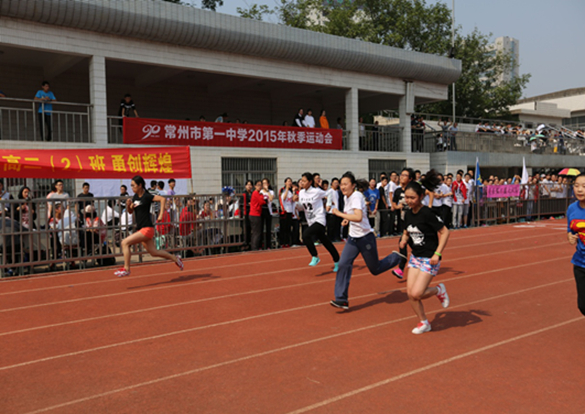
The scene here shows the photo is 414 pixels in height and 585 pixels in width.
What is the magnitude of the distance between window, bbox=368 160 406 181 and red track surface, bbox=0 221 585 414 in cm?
1321

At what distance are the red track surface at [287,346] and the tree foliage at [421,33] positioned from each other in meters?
32.6

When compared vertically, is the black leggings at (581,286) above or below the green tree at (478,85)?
below

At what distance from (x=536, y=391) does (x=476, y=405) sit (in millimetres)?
639

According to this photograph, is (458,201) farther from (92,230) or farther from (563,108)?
(563,108)

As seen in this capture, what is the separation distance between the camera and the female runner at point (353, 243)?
6887mm

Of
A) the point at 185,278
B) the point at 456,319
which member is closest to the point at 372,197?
the point at 185,278

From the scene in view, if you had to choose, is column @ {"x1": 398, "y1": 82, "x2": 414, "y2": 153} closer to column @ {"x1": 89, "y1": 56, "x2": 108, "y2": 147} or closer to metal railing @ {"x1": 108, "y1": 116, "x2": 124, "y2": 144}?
metal railing @ {"x1": 108, "y1": 116, "x2": 124, "y2": 144}

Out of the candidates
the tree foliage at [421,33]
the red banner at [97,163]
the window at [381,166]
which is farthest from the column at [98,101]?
the tree foliage at [421,33]

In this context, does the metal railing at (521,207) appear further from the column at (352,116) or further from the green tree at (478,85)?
the green tree at (478,85)

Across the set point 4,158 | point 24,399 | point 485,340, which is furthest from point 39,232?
point 485,340

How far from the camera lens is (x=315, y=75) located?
21094 millimetres

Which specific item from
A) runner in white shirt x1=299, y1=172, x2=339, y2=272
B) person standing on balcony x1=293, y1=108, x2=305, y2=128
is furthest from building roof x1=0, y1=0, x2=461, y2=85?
runner in white shirt x1=299, y1=172, x2=339, y2=272

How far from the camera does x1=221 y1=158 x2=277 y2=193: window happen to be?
18281 mm

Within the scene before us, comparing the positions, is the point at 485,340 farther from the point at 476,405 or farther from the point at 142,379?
the point at 142,379
